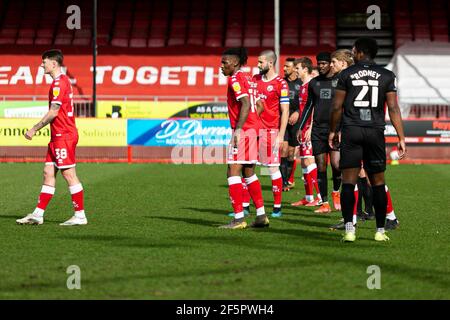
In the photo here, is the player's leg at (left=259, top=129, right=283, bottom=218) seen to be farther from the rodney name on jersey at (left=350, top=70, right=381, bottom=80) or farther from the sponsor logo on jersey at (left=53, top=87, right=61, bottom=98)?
the sponsor logo on jersey at (left=53, top=87, right=61, bottom=98)

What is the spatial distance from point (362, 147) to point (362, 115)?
0.34 metres

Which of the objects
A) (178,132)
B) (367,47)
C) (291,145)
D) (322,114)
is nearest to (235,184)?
(367,47)

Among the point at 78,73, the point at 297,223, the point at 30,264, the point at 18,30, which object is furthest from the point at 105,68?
the point at 30,264

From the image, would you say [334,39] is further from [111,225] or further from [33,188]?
[111,225]

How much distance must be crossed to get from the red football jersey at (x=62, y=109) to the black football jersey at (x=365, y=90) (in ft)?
11.3

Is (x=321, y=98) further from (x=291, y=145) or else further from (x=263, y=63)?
(x=291, y=145)

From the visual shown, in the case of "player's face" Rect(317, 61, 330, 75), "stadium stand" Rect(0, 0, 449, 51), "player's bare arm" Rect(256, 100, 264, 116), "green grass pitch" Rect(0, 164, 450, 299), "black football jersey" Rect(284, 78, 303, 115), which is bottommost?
"green grass pitch" Rect(0, 164, 450, 299)

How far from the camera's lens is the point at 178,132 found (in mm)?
27047

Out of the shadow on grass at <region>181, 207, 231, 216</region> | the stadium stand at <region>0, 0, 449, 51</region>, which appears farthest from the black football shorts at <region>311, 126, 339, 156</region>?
the stadium stand at <region>0, 0, 449, 51</region>

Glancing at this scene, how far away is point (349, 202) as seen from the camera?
10.0 m

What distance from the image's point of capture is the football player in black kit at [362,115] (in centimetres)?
991

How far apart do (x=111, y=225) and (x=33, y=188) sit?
620 cm

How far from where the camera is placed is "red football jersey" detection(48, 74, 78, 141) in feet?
37.3

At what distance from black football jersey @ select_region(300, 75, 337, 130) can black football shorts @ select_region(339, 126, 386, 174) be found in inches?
135
